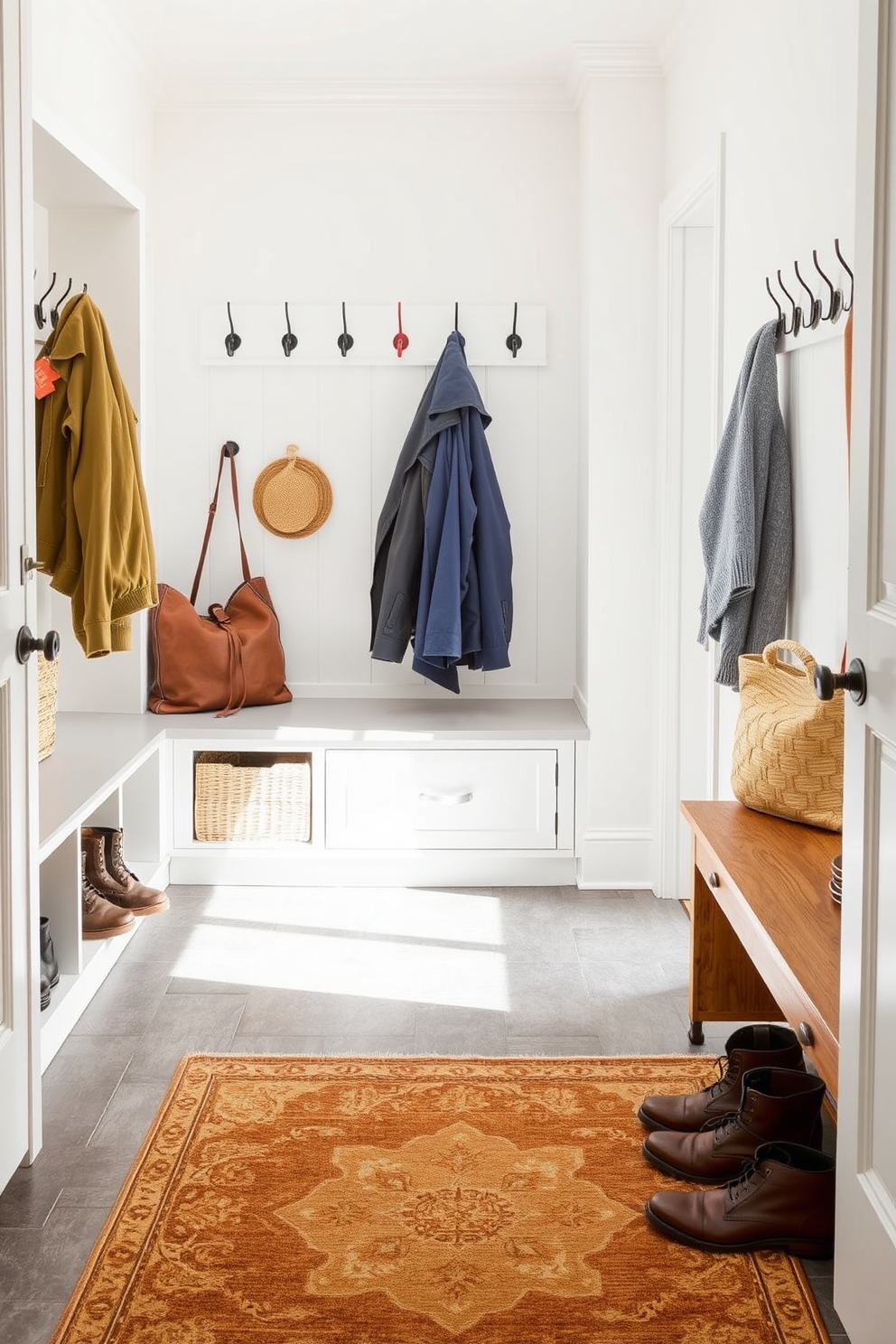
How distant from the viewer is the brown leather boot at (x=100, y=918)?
9.84ft

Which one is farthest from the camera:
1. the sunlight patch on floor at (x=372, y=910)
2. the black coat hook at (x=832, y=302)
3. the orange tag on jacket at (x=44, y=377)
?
the sunlight patch on floor at (x=372, y=910)

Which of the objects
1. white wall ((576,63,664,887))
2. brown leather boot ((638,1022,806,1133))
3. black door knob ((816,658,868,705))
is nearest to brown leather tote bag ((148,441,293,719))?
white wall ((576,63,664,887))

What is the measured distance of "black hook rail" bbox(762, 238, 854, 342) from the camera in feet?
7.16

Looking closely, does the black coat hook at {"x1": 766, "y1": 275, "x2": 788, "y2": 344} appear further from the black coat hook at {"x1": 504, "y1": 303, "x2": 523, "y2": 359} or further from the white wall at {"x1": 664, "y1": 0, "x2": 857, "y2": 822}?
the black coat hook at {"x1": 504, "y1": 303, "x2": 523, "y2": 359}

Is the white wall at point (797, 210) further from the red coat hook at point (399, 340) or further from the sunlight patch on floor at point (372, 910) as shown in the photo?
the red coat hook at point (399, 340)

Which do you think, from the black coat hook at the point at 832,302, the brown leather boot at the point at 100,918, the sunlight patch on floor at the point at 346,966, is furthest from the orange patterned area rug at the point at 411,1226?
the black coat hook at the point at 832,302

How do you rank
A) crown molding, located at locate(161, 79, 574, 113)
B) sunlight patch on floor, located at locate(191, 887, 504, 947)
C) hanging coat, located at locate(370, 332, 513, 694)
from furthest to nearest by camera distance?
1. crown molding, located at locate(161, 79, 574, 113)
2. hanging coat, located at locate(370, 332, 513, 694)
3. sunlight patch on floor, located at locate(191, 887, 504, 947)

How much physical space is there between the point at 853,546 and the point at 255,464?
9.40 ft

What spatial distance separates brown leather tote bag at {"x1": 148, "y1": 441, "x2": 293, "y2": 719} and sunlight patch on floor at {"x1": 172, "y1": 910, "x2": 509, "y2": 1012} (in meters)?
0.84

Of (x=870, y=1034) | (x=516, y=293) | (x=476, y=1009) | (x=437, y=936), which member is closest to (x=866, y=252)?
(x=870, y=1034)

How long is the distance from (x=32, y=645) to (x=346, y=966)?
56.6 inches

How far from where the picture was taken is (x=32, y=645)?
2.09 m

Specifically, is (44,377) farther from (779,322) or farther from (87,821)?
(779,322)

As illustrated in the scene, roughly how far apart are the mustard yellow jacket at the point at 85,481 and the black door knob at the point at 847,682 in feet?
6.15
